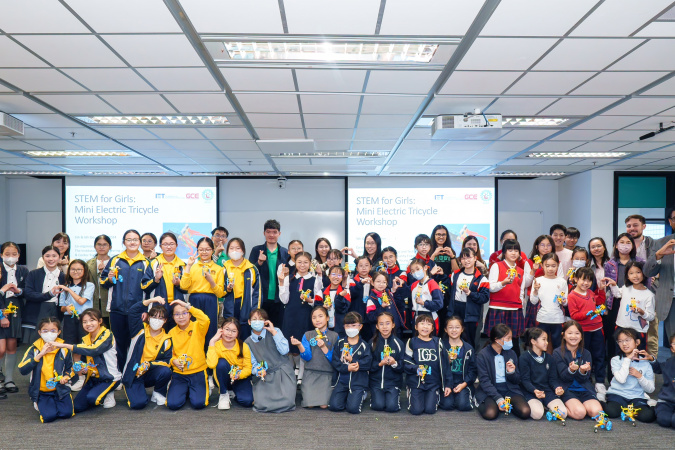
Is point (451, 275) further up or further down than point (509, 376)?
further up

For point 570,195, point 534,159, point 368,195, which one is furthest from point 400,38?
point 570,195

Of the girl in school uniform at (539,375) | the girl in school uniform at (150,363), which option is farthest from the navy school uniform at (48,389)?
the girl in school uniform at (539,375)

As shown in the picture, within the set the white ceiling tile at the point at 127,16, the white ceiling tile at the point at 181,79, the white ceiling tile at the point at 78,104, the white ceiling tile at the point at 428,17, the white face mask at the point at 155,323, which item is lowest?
the white face mask at the point at 155,323

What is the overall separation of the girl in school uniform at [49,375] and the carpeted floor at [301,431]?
Answer: 0.11 meters

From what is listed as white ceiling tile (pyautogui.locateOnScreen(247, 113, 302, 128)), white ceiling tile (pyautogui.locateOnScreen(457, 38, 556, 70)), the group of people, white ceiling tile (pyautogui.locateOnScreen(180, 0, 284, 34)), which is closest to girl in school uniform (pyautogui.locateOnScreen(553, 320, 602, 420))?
the group of people

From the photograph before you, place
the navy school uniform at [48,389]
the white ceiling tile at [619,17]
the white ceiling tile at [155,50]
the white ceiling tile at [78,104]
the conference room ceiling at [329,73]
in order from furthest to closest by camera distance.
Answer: the white ceiling tile at [78,104] → the navy school uniform at [48,389] → the white ceiling tile at [155,50] → the conference room ceiling at [329,73] → the white ceiling tile at [619,17]

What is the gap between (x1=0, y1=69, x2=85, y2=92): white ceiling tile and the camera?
3.61m

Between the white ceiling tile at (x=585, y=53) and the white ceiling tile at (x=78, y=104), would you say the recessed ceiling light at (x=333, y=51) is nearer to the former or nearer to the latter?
the white ceiling tile at (x=585, y=53)

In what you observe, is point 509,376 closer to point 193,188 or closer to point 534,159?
point 534,159

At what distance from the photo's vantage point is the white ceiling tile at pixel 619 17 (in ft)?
8.25

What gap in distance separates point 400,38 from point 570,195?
815cm

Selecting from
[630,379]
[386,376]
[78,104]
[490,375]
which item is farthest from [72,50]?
[630,379]

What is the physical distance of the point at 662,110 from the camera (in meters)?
4.69

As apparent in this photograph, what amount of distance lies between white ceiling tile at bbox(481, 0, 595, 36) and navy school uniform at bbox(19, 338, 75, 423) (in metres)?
4.32
